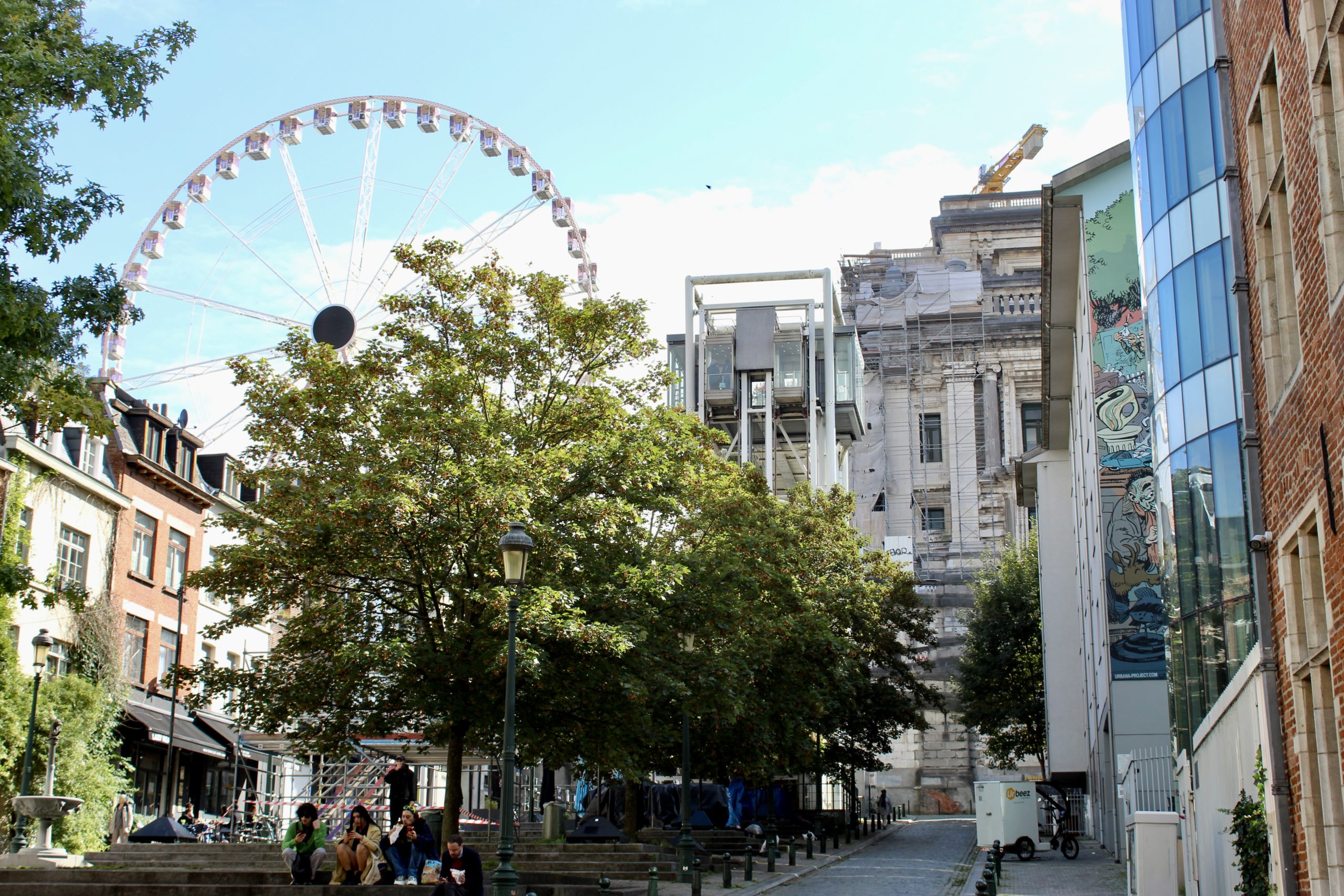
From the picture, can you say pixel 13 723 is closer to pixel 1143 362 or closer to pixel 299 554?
pixel 299 554

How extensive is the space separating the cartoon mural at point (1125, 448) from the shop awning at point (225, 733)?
75.4ft

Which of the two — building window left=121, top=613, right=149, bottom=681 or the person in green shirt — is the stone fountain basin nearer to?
the person in green shirt

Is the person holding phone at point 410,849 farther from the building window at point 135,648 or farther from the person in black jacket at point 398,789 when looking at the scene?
the building window at point 135,648

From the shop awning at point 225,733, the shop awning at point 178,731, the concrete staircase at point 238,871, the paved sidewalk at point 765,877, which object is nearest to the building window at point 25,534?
the shop awning at point 178,731

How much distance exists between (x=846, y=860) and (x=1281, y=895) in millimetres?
21534

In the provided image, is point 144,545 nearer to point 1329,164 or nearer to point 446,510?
point 446,510

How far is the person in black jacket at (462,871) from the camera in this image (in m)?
16.0

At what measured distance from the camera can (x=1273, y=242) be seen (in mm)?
13469

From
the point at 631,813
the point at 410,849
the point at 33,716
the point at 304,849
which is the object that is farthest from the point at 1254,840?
the point at 33,716

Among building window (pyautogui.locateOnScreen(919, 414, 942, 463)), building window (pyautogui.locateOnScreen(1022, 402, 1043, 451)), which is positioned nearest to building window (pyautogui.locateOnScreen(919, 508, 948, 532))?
building window (pyautogui.locateOnScreen(919, 414, 942, 463))

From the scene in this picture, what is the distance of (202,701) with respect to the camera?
2362 cm

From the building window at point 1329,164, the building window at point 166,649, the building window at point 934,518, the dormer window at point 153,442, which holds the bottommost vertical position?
the building window at point 166,649

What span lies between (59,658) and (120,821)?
192 inches

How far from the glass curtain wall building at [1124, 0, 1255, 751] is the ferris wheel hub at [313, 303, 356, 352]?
77.3ft
